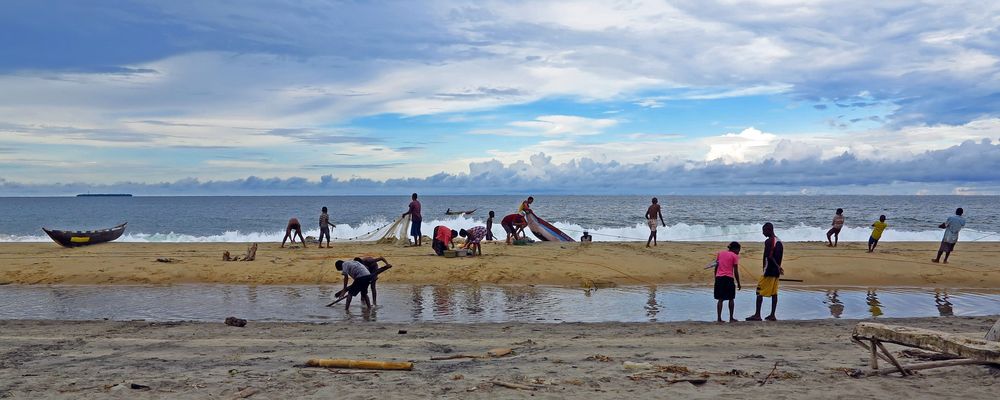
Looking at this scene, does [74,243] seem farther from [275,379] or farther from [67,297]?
[275,379]

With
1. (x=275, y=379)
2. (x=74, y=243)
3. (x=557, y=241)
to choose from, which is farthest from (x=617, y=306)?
(x=74, y=243)

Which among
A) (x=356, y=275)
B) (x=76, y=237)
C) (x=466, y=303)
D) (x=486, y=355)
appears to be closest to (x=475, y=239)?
(x=466, y=303)

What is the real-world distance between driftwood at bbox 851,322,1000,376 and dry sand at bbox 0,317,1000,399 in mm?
234

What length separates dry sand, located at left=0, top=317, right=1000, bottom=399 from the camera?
731 cm

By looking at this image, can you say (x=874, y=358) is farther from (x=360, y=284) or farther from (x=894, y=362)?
(x=360, y=284)

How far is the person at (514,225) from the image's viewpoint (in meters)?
24.0

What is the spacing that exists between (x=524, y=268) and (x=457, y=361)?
9.92 meters

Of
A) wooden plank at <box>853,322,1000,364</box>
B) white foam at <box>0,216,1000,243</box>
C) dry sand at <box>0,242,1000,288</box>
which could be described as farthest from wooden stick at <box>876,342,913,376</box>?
white foam at <box>0,216,1000,243</box>

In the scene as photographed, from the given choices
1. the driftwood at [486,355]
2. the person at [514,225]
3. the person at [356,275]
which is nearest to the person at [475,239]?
the person at [514,225]

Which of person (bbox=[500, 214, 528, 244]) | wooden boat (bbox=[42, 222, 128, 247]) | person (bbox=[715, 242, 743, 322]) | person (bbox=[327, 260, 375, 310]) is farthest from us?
wooden boat (bbox=[42, 222, 128, 247])

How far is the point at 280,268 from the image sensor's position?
1889cm

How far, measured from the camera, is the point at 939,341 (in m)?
7.39

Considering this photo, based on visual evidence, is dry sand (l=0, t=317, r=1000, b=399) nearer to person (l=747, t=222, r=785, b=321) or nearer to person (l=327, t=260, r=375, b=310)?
person (l=747, t=222, r=785, b=321)

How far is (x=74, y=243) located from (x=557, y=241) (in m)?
17.9
